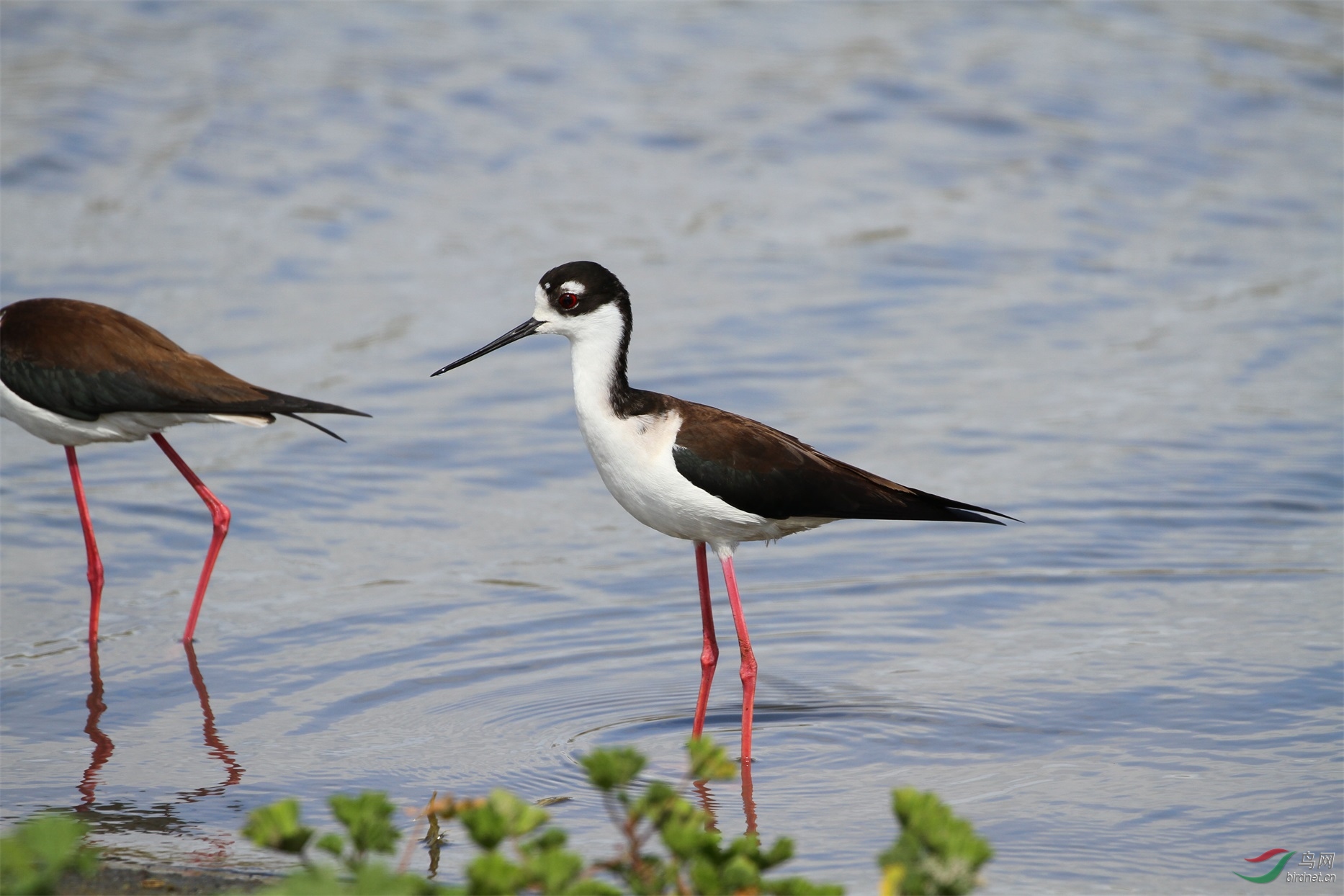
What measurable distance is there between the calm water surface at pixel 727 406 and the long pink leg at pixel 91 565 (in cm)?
11

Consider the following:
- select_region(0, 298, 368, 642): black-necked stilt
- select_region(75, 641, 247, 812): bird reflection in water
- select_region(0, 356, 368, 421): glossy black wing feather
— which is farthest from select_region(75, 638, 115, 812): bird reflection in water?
select_region(0, 356, 368, 421): glossy black wing feather

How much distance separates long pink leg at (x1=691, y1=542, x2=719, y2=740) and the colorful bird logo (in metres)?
1.88

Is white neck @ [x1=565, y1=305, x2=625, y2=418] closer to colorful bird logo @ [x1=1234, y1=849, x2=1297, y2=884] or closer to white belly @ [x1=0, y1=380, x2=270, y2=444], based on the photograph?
white belly @ [x1=0, y1=380, x2=270, y2=444]

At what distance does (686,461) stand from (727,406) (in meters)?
4.27

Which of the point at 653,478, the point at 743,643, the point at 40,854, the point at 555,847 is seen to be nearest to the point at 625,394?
the point at 653,478

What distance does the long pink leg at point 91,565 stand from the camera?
260 inches

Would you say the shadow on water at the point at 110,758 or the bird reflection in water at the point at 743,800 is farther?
the bird reflection in water at the point at 743,800

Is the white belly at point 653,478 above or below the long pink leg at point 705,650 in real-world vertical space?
above

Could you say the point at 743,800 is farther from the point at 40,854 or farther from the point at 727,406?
the point at 727,406

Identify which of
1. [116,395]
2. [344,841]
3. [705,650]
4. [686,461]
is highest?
[116,395]

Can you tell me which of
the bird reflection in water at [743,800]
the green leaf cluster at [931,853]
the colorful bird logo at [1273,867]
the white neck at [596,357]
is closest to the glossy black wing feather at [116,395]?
the white neck at [596,357]

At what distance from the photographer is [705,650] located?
5953 mm

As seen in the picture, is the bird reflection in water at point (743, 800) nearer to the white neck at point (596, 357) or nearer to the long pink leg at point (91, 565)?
the white neck at point (596, 357)

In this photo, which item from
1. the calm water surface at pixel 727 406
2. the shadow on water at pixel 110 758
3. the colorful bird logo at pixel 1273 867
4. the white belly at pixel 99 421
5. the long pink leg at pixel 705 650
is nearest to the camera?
the colorful bird logo at pixel 1273 867
